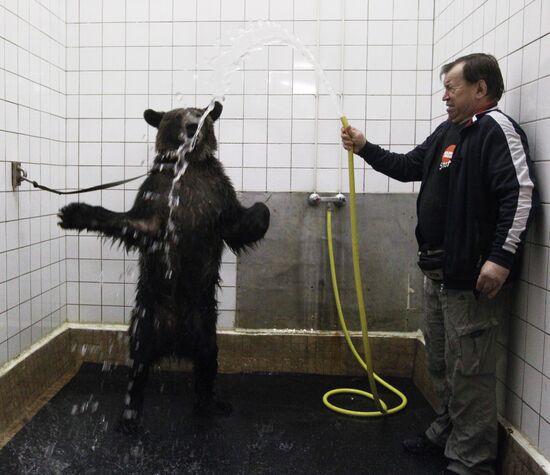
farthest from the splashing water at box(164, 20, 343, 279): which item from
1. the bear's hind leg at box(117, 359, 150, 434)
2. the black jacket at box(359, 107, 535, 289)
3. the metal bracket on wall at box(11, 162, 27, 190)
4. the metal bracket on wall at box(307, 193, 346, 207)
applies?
the bear's hind leg at box(117, 359, 150, 434)

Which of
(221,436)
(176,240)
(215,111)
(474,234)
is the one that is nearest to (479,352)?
(474,234)

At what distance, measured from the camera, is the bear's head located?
112 inches

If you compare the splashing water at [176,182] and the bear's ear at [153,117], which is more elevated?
the bear's ear at [153,117]

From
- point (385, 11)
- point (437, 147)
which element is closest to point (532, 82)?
point (437, 147)

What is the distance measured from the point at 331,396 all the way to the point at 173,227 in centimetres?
157

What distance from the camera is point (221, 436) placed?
111 inches

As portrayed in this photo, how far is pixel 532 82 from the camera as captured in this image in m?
2.22

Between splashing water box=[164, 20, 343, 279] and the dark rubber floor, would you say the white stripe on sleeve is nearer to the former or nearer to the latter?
the dark rubber floor

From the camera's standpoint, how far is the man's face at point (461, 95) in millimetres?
2305

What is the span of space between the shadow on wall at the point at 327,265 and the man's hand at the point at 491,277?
1.63m

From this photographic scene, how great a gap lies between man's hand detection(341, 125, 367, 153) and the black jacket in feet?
1.83

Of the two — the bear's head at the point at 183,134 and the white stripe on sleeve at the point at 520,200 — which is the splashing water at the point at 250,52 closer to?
the bear's head at the point at 183,134

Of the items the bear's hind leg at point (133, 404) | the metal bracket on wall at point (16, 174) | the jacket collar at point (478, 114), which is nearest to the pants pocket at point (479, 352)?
the jacket collar at point (478, 114)

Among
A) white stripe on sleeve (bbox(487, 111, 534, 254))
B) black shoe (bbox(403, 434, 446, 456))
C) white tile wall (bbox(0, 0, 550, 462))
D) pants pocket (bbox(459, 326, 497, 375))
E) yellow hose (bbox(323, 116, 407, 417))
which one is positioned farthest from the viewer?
white tile wall (bbox(0, 0, 550, 462))
